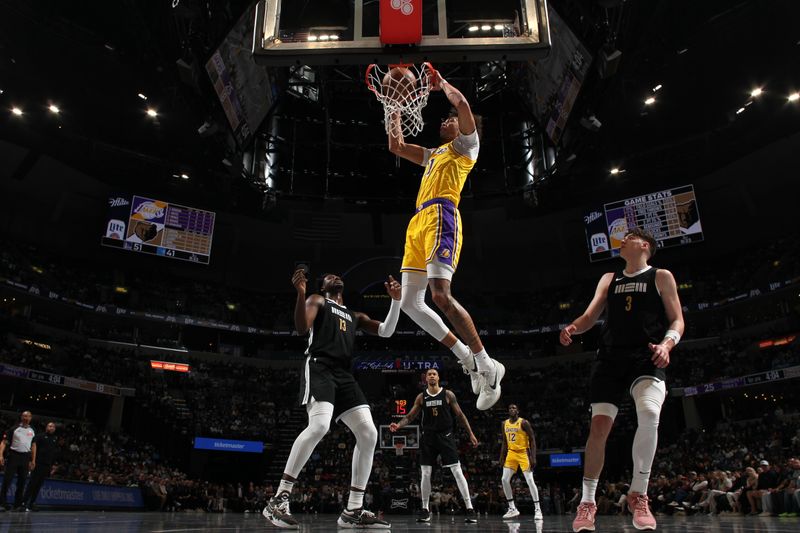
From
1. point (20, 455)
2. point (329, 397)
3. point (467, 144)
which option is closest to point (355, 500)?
point (329, 397)

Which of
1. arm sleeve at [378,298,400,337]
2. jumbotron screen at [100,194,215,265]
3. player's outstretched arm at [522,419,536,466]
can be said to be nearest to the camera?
arm sleeve at [378,298,400,337]

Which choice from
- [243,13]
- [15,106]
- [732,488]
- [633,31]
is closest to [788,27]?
[633,31]

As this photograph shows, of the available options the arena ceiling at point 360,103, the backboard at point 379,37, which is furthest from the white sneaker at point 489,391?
the arena ceiling at point 360,103

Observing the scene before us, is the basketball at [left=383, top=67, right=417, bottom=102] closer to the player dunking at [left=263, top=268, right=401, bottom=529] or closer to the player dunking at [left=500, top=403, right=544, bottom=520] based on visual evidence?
the player dunking at [left=263, top=268, right=401, bottom=529]

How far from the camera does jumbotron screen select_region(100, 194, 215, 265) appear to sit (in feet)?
96.4

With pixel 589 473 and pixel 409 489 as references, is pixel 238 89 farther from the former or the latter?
pixel 409 489

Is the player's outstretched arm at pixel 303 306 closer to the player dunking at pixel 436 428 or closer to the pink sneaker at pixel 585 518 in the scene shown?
the pink sneaker at pixel 585 518

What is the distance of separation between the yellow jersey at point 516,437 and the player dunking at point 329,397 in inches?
235

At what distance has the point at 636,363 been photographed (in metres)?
4.67

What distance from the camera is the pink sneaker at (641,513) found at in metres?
4.38

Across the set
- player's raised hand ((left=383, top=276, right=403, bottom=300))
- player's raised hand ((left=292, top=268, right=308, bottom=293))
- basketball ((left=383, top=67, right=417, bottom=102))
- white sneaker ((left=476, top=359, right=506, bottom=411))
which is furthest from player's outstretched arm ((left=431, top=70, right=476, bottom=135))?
white sneaker ((left=476, top=359, right=506, bottom=411))

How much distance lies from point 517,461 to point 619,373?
22.6 feet

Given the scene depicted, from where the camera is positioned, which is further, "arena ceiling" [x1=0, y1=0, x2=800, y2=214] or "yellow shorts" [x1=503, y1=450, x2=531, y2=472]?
"arena ceiling" [x1=0, y1=0, x2=800, y2=214]

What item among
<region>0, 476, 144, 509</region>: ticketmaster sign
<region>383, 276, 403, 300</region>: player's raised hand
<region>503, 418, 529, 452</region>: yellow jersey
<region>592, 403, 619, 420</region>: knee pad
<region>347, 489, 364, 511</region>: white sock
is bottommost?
<region>0, 476, 144, 509</region>: ticketmaster sign
